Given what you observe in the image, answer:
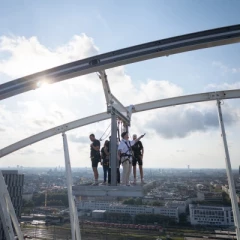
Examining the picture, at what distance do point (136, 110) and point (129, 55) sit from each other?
12.4ft

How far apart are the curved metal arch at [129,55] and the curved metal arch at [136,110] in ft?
10.7

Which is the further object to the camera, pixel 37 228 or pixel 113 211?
pixel 113 211

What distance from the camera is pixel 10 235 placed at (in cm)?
674

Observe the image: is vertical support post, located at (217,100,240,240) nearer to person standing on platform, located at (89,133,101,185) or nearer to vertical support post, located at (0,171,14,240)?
person standing on platform, located at (89,133,101,185)

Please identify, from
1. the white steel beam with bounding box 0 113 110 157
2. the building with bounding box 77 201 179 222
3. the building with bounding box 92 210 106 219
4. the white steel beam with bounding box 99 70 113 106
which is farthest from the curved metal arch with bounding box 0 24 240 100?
the building with bounding box 92 210 106 219

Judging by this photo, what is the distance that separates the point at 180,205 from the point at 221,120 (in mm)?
18817

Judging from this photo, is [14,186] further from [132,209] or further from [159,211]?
[159,211]

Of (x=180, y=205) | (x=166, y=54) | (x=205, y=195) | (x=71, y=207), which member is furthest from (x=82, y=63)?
(x=205, y=195)

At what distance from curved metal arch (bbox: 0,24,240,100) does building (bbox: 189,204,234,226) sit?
2062 cm

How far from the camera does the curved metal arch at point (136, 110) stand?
22.5ft

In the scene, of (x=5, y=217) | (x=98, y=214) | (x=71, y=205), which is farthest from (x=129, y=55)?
(x=98, y=214)

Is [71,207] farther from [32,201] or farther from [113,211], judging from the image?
[32,201]

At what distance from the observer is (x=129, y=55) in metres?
4.16

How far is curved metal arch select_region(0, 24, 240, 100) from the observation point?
3.82m
